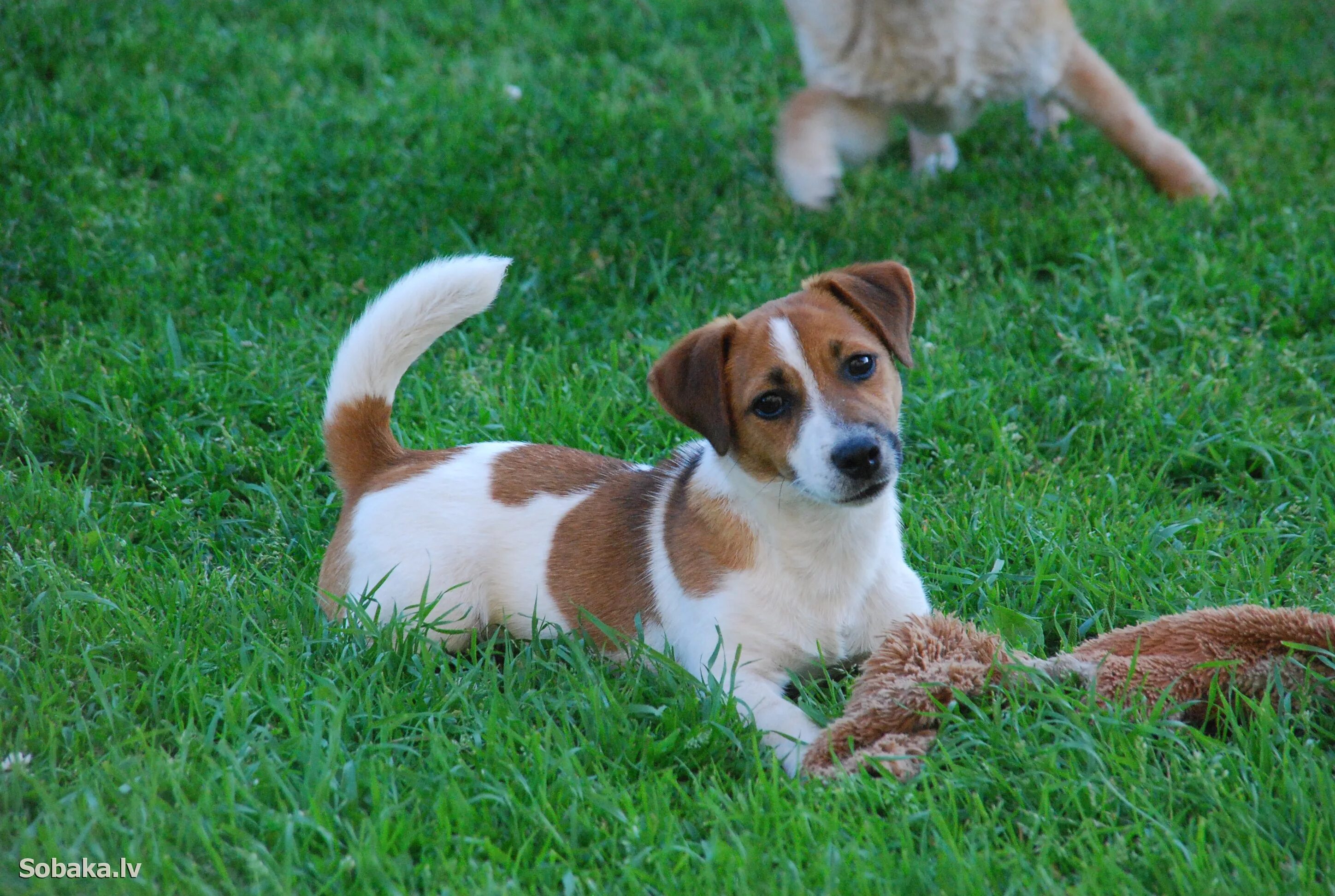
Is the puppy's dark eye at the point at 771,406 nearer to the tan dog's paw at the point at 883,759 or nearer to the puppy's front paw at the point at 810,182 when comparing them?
the tan dog's paw at the point at 883,759

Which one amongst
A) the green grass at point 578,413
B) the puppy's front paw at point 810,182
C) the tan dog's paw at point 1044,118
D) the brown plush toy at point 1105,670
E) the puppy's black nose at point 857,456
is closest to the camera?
the green grass at point 578,413

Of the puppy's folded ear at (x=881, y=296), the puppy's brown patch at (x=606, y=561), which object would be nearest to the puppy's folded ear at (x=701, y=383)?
the puppy's folded ear at (x=881, y=296)

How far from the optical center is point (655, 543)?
3504mm

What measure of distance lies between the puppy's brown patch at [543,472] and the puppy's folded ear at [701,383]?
2.01ft

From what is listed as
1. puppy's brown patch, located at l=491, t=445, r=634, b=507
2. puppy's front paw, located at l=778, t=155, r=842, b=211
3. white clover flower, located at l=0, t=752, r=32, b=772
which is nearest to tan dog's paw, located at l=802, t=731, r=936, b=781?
puppy's brown patch, located at l=491, t=445, r=634, b=507

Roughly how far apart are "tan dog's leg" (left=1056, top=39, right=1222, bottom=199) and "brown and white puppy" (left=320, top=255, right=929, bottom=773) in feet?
10.0

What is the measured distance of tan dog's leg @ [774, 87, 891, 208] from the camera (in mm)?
5812

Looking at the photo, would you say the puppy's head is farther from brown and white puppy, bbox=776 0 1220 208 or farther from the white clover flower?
brown and white puppy, bbox=776 0 1220 208

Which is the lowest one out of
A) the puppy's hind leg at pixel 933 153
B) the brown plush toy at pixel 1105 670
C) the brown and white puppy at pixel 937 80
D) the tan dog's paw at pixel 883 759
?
the puppy's hind leg at pixel 933 153

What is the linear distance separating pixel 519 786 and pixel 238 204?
4193 mm

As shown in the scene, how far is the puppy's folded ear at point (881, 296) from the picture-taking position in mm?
3389

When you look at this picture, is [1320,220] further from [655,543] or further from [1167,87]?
[655,543]

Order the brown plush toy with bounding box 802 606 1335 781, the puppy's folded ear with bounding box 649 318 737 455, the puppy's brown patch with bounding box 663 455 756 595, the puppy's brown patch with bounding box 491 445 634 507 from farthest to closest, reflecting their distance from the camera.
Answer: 1. the puppy's brown patch with bounding box 491 445 634 507
2. the puppy's brown patch with bounding box 663 455 756 595
3. the puppy's folded ear with bounding box 649 318 737 455
4. the brown plush toy with bounding box 802 606 1335 781

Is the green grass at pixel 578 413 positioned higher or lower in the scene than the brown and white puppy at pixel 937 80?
lower
